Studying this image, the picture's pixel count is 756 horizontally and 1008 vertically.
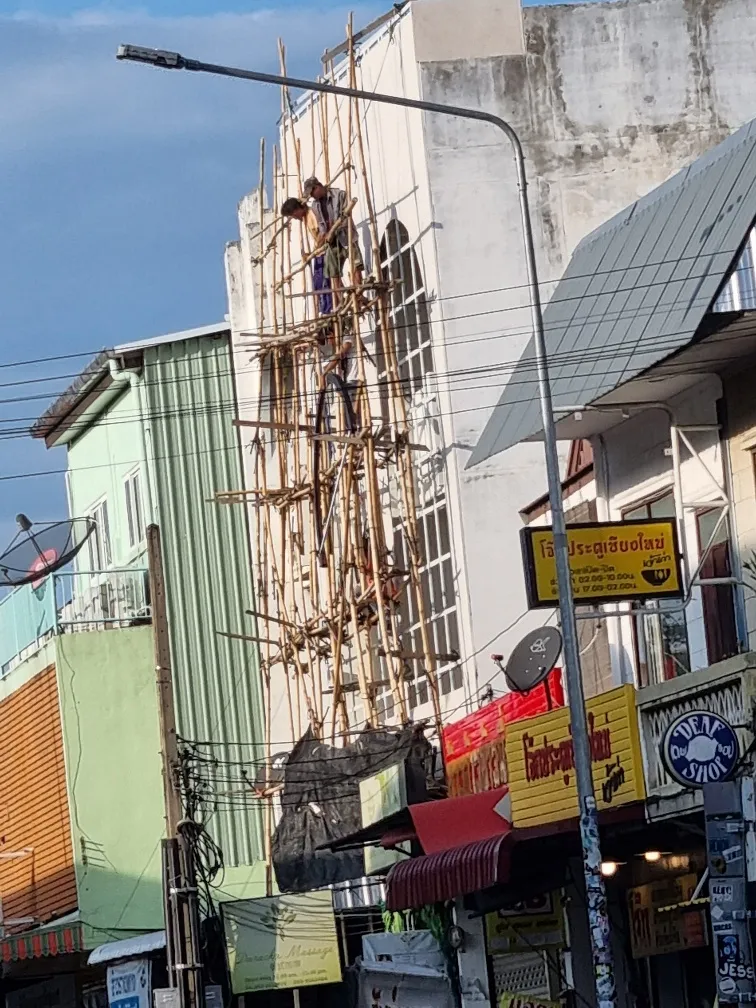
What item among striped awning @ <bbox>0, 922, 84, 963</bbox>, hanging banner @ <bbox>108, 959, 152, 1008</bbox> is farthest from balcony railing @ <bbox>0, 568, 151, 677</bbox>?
hanging banner @ <bbox>108, 959, 152, 1008</bbox>

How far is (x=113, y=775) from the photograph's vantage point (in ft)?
115

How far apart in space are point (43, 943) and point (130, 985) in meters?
3.03

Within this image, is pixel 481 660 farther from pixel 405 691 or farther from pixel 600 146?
pixel 600 146

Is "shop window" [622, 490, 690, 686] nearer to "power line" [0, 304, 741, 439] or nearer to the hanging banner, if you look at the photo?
"power line" [0, 304, 741, 439]

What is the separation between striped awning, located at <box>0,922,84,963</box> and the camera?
112 feet

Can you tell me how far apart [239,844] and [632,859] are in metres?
14.4

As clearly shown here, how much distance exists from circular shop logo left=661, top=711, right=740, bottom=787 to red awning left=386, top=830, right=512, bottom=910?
4.72m

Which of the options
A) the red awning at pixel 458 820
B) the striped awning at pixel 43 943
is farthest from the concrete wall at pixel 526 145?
the striped awning at pixel 43 943

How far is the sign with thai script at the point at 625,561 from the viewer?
21391mm

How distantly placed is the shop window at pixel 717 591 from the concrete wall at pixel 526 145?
7219mm

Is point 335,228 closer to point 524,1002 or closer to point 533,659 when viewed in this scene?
point 533,659

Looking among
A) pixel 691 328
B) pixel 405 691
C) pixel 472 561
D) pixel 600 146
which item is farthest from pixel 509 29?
pixel 691 328

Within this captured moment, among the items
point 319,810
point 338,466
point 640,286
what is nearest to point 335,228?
point 338,466

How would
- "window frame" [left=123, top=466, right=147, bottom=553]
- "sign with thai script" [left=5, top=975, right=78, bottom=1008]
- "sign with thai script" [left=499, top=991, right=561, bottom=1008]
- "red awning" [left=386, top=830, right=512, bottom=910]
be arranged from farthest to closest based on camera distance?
"sign with thai script" [left=5, top=975, right=78, bottom=1008] < "window frame" [left=123, top=466, right=147, bottom=553] < "sign with thai script" [left=499, top=991, right=561, bottom=1008] < "red awning" [left=386, top=830, right=512, bottom=910]
